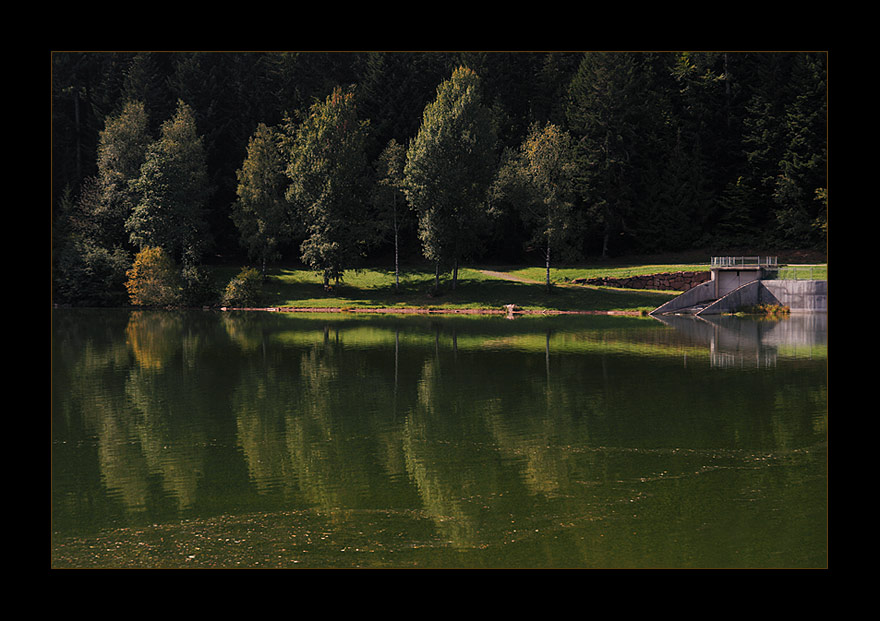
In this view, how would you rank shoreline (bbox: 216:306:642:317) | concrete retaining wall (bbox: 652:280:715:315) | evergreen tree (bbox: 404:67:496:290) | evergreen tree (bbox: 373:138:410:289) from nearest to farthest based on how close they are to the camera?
1. concrete retaining wall (bbox: 652:280:715:315)
2. shoreline (bbox: 216:306:642:317)
3. evergreen tree (bbox: 404:67:496:290)
4. evergreen tree (bbox: 373:138:410:289)

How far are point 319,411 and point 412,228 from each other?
55115mm

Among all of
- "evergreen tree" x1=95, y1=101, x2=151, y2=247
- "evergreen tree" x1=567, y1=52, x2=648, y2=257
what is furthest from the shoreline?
"evergreen tree" x1=567, y1=52, x2=648, y2=257

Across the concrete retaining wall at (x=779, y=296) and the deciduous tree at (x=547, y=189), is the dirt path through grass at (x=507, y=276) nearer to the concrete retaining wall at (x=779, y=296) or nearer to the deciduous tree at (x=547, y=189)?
the deciduous tree at (x=547, y=189)

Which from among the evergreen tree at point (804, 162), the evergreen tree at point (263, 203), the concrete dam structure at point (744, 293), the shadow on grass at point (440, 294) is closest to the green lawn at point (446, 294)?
the shadow on grass at point (440, 294)

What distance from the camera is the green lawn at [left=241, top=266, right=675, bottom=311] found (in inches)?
2281

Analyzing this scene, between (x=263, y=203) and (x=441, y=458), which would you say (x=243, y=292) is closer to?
(x=263, y=203)

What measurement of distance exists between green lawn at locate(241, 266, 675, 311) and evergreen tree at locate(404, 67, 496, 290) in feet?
11.0

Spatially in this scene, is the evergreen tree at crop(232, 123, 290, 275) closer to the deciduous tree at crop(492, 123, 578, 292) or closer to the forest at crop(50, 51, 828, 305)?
the forest at crop(50, 51, 828, 305)

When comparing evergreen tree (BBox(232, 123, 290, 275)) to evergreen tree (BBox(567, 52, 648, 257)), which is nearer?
evergreen tree (BBox(232, 123, 290, 275))

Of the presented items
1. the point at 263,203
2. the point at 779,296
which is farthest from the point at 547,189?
the point at 263,203

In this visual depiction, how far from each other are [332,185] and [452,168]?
9.05m

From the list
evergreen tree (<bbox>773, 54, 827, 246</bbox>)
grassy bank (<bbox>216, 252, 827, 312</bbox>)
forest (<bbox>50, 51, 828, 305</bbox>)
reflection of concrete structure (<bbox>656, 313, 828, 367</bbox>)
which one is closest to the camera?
reflection of concrete structure (<bbox>656, 313, 828, 367</bbox>)

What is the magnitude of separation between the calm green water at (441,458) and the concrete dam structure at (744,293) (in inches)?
732
